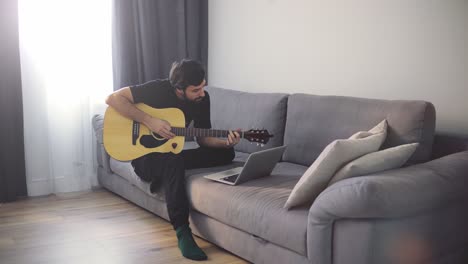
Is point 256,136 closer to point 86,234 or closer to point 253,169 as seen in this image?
point 253,169

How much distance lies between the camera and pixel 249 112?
3.21 metres

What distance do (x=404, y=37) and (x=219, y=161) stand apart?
1.26 metres

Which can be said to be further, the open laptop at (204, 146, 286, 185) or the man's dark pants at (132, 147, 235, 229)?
the man's dark pants at (132, 147, 235, 229)

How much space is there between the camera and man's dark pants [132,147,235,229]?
102 inches

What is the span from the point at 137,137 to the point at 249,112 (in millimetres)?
766

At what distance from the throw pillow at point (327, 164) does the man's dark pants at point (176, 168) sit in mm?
695

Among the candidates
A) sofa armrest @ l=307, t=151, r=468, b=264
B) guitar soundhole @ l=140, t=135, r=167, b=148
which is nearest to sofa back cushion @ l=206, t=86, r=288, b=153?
guitar soundhole @ l=140, t=135, r=167, b=148

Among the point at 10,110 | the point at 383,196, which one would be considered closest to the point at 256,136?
the point at 383,196

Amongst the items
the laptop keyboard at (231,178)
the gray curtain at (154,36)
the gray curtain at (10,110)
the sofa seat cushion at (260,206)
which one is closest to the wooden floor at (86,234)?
the gray curtain at (10,110)

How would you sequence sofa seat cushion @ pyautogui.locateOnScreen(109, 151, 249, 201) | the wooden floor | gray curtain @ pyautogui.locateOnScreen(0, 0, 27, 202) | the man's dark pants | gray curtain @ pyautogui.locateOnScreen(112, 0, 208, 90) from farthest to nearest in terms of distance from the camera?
1. gray curtain @ pyautogui.locateOnScreen(112, 0, 208, 90)
2. gray curtain @ pyautogui.locateOnScreen(0, 0, 27, 202)
3. sofa seat cushion @ pyautogui.locateOnScreen(109, 151, 249, 201)
4. the man's dark pants
5. the wooden floor

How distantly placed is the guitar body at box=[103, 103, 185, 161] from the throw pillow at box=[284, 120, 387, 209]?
0.93m

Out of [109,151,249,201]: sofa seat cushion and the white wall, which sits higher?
the white wall

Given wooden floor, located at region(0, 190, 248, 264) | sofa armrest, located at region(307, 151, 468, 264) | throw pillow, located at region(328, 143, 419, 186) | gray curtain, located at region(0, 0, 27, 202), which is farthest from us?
gray curtain, located at region(0, 0, 27, 202)

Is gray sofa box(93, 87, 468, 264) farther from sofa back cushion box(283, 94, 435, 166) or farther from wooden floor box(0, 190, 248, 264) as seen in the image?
wooden floor box(0, 190, 248, 264)
